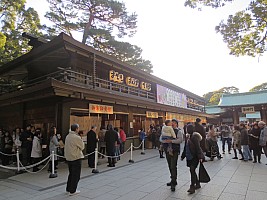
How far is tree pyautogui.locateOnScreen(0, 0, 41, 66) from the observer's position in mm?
17953

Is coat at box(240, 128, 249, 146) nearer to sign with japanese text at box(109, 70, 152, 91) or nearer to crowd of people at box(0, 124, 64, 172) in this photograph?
crowd of people at box(0, 124, 64, 172)

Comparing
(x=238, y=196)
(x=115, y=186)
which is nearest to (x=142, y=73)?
(x=115, y=186)

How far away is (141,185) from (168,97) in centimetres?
1552

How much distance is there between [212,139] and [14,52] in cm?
1948

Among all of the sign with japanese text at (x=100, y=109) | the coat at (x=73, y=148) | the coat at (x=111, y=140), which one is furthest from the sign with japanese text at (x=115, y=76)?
the coat at (x=73, y=148)

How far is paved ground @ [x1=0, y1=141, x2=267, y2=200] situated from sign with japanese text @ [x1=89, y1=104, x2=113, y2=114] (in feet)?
12.1

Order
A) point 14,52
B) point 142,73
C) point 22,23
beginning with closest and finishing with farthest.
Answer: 1. point 142,73
2. point 14,52
3. point 22,23

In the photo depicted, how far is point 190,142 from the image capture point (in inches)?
203

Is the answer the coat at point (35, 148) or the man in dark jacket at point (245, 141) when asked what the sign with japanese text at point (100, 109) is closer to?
Result: the coat at point (35, 148)

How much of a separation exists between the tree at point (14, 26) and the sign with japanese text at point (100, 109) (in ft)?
37.9

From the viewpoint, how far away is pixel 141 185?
19.3 ft

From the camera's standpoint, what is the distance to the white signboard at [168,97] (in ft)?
62.4

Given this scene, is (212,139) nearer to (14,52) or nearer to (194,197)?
(194,197)

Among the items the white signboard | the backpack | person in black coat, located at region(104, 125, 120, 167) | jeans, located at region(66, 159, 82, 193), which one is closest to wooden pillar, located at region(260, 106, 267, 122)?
the white signboard
